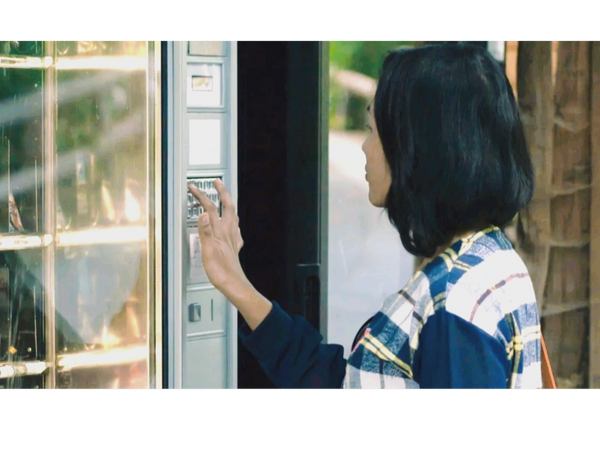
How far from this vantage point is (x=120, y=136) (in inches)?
80.5

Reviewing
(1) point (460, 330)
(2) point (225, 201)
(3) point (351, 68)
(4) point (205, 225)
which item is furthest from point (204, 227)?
(3) point (351, 68)

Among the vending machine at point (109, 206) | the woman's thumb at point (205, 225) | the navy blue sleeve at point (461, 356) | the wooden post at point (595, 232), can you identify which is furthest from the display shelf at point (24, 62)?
the wooden post at point (595, 232)

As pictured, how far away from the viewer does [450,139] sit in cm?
156

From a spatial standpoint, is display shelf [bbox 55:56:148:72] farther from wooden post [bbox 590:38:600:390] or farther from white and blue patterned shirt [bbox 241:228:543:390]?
wooden post [bbox 590:38:600:390]

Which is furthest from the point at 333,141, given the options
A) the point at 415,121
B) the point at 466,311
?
the point at 466,311

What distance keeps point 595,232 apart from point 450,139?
1.83 metres

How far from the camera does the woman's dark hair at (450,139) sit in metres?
1.56

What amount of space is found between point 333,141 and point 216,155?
65 cm

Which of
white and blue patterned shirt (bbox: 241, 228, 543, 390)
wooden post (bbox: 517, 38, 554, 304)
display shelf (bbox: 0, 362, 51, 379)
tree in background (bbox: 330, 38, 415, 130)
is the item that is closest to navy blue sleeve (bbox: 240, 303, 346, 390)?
white and blue patterned shirt (bbox: 241, 228, 543, 390)

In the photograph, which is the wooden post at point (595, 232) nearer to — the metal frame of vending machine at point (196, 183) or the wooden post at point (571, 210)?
the wooden post at point (571, 210)

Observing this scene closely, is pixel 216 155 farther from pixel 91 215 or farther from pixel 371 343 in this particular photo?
pixel 371 343

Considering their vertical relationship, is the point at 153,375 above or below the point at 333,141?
below

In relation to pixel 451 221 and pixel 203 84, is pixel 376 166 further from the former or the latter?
pixel 203 84
